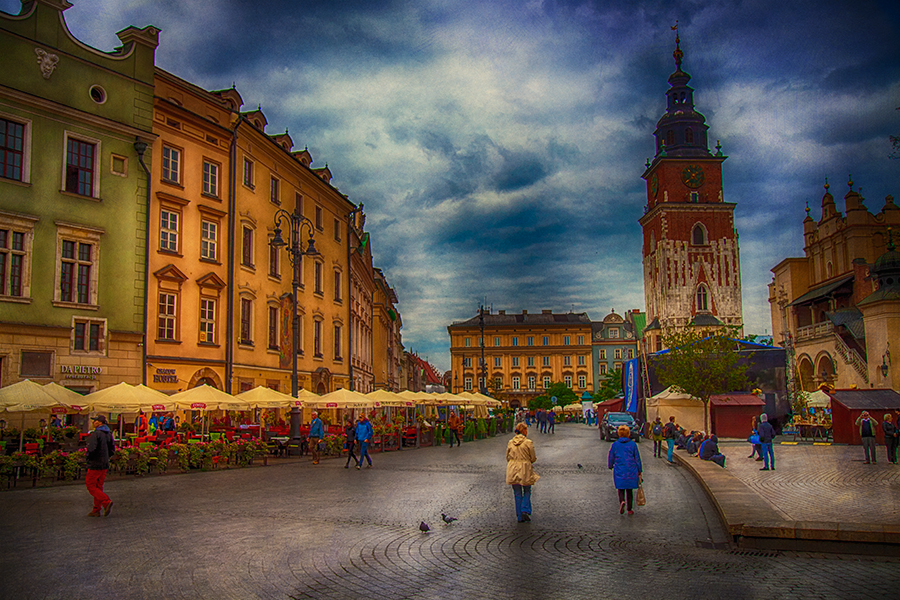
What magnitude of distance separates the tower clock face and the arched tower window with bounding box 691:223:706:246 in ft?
18.5

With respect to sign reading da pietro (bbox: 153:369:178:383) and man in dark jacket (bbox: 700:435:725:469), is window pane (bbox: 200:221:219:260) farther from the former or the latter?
man in dark jacket (bbox: 700:435:725:469)

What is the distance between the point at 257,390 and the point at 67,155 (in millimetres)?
11056

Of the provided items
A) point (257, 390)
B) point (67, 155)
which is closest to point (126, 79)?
point (67, 155)

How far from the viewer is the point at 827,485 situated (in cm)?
1648

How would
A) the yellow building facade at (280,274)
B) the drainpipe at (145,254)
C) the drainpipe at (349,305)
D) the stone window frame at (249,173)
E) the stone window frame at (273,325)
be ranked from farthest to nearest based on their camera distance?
the drainpipe at (349,305) < the stone window frame at (273,325) < the stone window frame at (249,173) < the yellow building facade at (280,274) < the drainpipe at (145,254)

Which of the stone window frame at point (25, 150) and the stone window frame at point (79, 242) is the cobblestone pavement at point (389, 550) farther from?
the stone window frame at point (25, 150)

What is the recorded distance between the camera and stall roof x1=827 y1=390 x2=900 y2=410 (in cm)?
2973

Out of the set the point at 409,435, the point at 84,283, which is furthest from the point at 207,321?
the point at 409,435

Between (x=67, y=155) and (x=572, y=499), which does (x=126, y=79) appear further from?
(x=572, y=499)

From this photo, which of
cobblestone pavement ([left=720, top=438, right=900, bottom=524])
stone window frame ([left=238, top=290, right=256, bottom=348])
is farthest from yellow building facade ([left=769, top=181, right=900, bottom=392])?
stone window frame ([left=238, top=290, right=256, bottom=348])

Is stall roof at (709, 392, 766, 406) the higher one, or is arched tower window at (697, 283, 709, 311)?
arched tower window at (697, 283, 709, 311)

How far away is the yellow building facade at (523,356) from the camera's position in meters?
127

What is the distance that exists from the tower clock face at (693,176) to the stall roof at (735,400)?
62755mm

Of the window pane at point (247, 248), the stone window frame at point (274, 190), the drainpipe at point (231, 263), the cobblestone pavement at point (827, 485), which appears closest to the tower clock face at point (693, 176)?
the stone window frame at point (274, 190)
